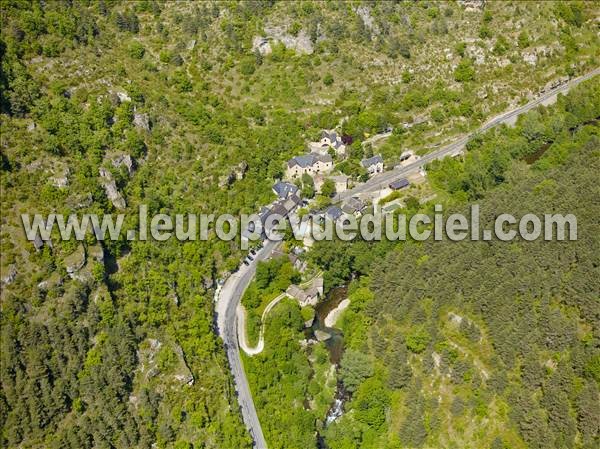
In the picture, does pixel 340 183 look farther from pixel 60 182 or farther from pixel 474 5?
pixel 474 5

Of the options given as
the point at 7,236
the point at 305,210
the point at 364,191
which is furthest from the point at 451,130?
the point at 7,236

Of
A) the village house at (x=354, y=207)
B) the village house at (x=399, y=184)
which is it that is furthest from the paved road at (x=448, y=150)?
the village house at (x=354, y=207)

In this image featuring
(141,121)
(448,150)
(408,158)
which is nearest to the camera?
(141,121)

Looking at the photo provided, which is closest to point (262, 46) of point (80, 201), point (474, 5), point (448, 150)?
point (448, 150)

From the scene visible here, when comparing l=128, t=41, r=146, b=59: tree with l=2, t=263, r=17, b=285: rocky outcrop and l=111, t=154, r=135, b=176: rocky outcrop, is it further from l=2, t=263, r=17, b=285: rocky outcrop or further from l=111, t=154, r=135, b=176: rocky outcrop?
l=2, t=263, r=17, b=285: rocky outcrop

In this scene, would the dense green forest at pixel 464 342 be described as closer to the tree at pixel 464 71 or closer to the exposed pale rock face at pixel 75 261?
the exposed pale rock face at pixel 75 261

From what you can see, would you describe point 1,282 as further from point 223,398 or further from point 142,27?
point 142,27
